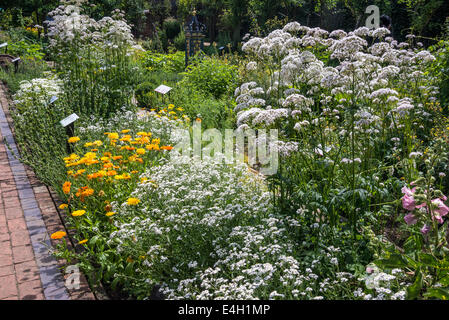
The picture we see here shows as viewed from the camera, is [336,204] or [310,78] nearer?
[336,204]

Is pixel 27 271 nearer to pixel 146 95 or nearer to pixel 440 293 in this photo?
pixel 440 293

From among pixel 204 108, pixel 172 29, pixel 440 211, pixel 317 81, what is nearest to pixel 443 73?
pixel 317 81

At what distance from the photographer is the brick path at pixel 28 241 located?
3.00m

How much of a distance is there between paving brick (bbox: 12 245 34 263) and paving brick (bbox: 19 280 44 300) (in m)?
0.37

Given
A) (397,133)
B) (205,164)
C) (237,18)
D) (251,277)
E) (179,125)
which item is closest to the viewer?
(251,277)

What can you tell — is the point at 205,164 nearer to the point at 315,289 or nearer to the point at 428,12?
the point at 315,289

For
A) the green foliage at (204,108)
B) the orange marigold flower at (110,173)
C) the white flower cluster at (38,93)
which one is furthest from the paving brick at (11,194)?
the green foliage at (204,108)

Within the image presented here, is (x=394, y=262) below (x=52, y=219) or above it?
above

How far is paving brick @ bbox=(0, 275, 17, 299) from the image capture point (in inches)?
116

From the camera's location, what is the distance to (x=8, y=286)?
3.04 m

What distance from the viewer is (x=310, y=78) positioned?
3594mm
